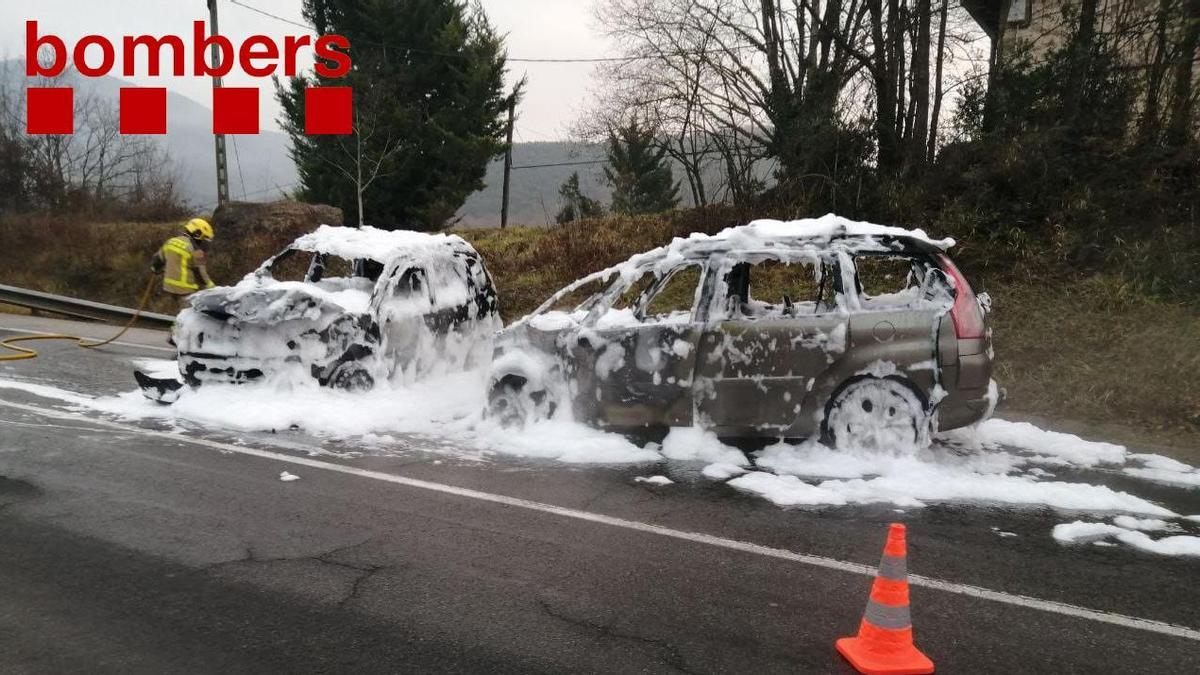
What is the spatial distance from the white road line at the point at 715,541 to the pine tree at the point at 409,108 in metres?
22.8

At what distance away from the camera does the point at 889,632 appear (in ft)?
10.7

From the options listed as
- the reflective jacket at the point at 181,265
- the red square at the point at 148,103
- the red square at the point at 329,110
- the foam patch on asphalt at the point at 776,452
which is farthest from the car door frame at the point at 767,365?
the red square at the point at 329,110

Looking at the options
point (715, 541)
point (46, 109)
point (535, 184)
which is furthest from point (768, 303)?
point (535, 184)

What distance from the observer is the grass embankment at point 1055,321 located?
318 inches

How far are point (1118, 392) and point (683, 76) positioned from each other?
1891 cm

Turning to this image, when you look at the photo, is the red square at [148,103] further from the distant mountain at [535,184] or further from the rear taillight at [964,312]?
the rear taillight at [964,312]

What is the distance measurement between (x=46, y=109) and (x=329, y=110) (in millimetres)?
20292

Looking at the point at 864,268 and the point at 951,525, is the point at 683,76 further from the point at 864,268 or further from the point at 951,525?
the point at 951,525

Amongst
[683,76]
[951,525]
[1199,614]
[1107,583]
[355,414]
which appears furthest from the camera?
[683,76]

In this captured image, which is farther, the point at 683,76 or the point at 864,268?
the point at 683,76

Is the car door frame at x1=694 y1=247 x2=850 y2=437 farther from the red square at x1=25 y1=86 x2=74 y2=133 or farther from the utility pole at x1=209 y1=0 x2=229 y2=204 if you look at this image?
the red square at x1=25 y1=86 x2=74 y2=133

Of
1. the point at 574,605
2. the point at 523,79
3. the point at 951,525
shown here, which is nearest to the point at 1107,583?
the point at 951,525

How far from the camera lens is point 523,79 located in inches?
1321

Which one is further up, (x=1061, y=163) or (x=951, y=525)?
(x=1061, y=163)
